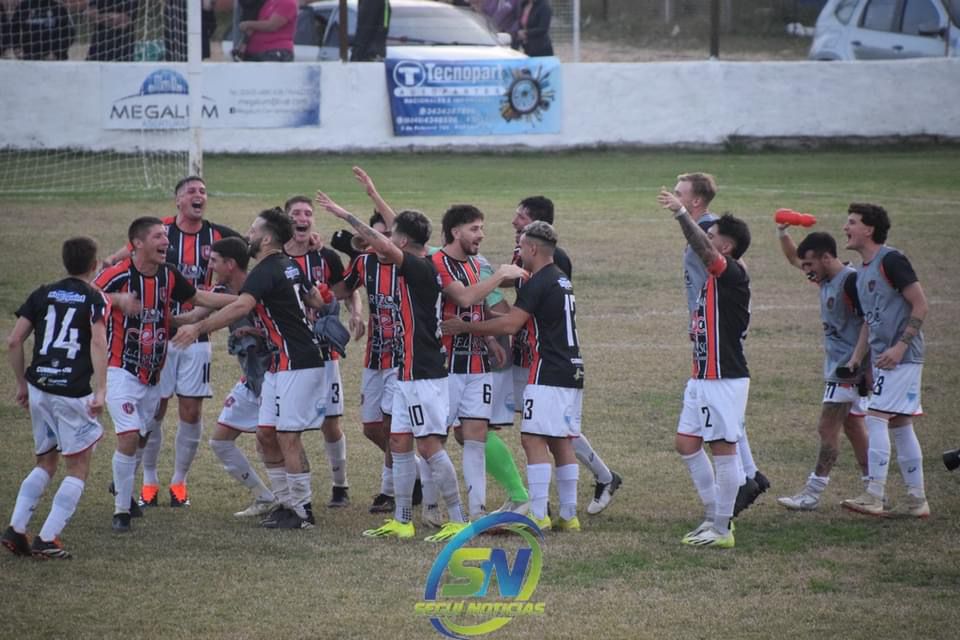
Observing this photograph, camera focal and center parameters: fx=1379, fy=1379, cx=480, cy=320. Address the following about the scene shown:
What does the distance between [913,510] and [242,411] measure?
462 centimetres

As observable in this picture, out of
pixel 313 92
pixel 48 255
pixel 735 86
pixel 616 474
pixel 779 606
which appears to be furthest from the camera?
pixel 735 86

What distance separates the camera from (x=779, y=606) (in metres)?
7.50

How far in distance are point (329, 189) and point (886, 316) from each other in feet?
46.7

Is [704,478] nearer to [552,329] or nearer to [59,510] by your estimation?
[552,329]

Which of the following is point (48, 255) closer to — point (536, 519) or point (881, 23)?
point (536, 519)

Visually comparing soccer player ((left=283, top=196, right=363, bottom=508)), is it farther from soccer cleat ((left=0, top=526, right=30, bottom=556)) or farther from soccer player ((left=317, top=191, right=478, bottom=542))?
soccer cleat ((left=0, top=526, right=30, bottom=556))

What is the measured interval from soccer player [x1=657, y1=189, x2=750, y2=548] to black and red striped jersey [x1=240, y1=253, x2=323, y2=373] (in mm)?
2462

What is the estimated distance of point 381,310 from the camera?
9.62 meters

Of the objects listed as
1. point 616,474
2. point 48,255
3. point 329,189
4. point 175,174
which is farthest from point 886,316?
point 175,174

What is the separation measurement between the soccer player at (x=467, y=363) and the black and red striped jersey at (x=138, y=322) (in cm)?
188

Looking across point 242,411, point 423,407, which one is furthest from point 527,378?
point 242,411

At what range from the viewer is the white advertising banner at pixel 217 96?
24219 mm

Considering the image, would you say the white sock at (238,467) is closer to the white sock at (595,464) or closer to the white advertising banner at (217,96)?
the white sock at (595,464)

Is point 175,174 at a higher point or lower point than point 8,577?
higher
